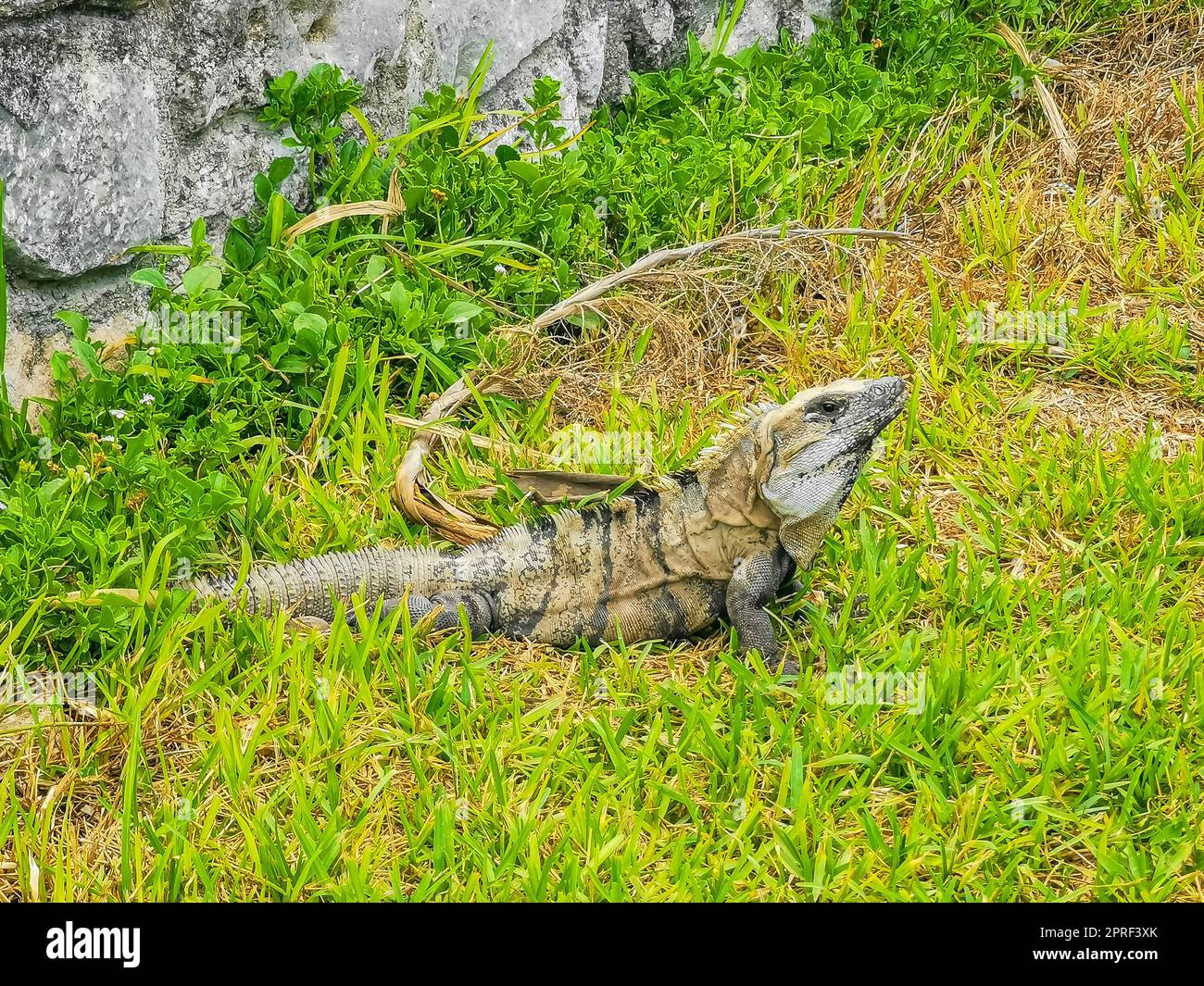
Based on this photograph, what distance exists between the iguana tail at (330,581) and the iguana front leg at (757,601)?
0.88m

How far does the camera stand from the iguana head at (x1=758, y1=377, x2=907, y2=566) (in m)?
3.95

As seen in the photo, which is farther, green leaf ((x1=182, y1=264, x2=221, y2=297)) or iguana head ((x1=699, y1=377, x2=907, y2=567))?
green leaf ((x1=182, y1=264, x2=221, y2=297))

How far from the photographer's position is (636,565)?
13.8 ft

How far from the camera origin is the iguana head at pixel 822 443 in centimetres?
395

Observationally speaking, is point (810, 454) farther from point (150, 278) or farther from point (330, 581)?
point (150, 278)

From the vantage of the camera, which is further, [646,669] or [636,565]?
[636,565]

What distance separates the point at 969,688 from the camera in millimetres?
3684

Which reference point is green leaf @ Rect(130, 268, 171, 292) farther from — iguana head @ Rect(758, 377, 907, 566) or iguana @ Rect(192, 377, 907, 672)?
iguana head @ Rect(758, 377, 907, 566)

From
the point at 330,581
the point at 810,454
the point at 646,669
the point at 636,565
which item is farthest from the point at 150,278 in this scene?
the point at 810,454

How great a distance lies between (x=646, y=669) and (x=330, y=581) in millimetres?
985

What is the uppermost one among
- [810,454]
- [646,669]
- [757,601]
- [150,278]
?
[150,278]

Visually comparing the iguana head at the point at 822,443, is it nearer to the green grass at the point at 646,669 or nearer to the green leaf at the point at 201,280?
the green grass at the point at 646,669

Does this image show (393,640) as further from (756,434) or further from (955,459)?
(955,459)

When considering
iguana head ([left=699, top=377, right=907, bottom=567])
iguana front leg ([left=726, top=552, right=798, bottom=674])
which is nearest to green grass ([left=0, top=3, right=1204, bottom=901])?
iguana front leg ([left=726, top=552, right=798, bottom=674])
